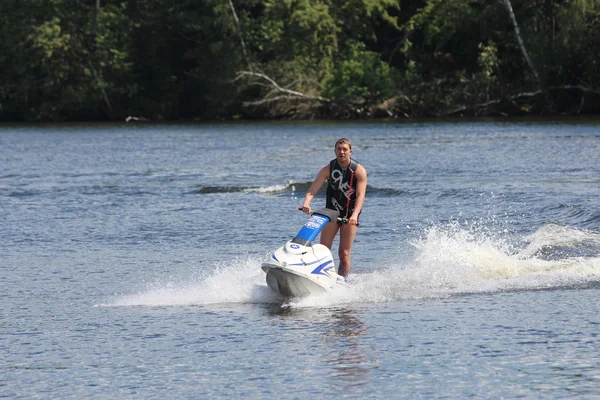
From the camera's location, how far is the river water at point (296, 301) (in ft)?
29.3

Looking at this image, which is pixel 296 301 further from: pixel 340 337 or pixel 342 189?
pixel 340 337

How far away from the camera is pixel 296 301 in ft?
39.2

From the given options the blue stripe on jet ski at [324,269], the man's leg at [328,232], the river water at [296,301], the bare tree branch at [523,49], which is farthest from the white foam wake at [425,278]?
the bare tree branch at [523,49]

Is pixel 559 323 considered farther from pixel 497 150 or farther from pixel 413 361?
pixel 497 150

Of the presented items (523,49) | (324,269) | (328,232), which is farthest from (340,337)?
(523,49)

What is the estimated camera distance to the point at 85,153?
137 feet

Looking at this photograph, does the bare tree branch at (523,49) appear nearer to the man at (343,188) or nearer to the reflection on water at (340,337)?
the man at (343,188)

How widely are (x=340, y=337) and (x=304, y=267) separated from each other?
1438 millimetres

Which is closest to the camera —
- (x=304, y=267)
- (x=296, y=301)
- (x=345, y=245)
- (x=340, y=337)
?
(x=340, y=337)

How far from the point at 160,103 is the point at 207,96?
16.6 feet

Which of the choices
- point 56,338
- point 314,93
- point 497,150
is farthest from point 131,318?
point 314,93

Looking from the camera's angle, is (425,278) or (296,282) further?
(425,278)

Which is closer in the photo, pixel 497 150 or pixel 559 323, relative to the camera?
pixel 559 323

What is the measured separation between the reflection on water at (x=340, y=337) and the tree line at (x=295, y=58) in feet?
142
